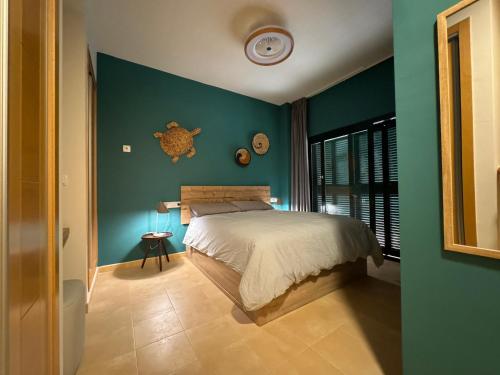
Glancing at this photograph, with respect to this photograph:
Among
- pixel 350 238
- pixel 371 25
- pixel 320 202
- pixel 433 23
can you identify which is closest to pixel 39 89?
pixel 433 23

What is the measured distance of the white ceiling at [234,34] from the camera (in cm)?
203

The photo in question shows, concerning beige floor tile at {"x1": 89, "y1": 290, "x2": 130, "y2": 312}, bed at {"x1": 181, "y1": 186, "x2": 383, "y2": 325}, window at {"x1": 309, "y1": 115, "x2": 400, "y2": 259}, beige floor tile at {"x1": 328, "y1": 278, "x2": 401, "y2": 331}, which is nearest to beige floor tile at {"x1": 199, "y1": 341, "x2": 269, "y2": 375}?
bed at {"x1": 181, "y1": 186, "x2": 383, "y2": 325}

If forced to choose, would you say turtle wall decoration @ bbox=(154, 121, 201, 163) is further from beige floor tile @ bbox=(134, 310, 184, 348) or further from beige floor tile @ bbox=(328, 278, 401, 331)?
beige floor tile @ bbox=(328, 278, 401, 331)

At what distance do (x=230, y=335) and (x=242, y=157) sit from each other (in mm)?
2852

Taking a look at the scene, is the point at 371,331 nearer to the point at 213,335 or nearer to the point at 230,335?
the point at 230,335

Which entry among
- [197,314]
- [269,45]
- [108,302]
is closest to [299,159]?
[269,45]

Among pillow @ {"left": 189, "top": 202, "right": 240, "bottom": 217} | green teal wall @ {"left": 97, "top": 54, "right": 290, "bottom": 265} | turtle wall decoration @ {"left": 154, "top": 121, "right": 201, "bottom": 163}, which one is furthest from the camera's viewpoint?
turtle wall decoration @ {"left": 154, "top": 121, "right": 201, "bottom": 163}

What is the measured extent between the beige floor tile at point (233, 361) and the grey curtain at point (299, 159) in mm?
2979

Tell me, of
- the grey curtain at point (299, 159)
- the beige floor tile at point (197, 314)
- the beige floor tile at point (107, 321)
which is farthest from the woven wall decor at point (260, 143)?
the beige floor tile at point (107, 321)

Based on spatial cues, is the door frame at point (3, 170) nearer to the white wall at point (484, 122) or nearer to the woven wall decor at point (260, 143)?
the white wall at point (484, 122)

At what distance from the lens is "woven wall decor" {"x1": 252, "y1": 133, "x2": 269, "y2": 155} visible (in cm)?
404

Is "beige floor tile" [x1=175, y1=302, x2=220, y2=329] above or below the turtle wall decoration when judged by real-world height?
below

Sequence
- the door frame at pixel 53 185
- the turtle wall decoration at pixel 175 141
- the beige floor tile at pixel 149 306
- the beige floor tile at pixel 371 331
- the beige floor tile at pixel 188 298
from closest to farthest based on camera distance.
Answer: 1. the door frame at pixel 53 185
2. the beige floor tile at pixel 371 331
3. the beige floor tile at pixel 149 306
4. the beige floor tile at pixel 188 298
5. the turtle wall decoration at pixel 175 141

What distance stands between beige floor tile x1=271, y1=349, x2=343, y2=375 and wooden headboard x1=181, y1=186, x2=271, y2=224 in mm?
2359
